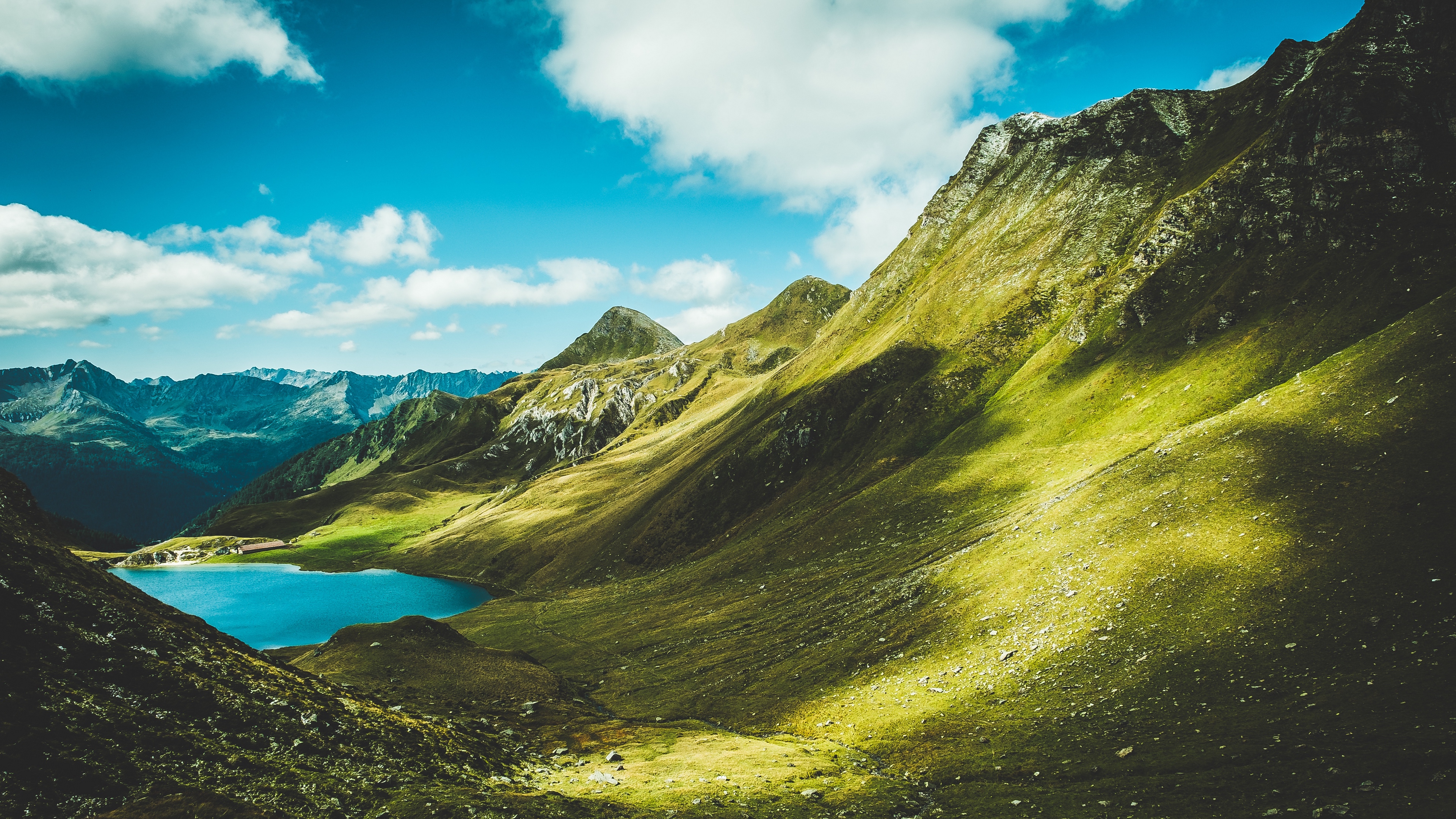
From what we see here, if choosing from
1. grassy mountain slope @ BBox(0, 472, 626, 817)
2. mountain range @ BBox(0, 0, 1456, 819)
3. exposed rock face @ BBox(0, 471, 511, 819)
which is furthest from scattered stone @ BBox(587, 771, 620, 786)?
exposed rock face @ BBox(0, 471, 511, 819)

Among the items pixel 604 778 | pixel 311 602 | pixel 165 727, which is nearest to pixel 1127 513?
pixel 604 778

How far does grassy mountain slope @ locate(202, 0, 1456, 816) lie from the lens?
1063 inches

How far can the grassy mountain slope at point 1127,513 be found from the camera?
27.0 metres

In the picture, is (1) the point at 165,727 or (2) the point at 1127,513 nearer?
(1) the point at 165,727

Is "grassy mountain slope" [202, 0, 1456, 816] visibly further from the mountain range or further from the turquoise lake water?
the turquoise lake water

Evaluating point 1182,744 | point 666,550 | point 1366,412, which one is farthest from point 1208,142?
point 1182,744

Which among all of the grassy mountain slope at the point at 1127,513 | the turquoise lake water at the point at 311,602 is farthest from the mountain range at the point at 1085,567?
the turquoise lake water at the point at 311,602

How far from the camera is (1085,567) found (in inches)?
1788

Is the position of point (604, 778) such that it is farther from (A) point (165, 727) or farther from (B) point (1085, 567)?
(B) point (1085, 567)

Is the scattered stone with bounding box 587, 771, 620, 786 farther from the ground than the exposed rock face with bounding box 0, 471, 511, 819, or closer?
closer

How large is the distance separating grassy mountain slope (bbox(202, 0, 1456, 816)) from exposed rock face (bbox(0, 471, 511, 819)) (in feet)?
51.7

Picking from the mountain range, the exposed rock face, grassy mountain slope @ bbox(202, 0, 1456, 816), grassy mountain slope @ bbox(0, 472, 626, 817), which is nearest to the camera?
grassy mountain slope @ bbox(0, 472, 626, 817)

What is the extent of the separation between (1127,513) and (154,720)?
200 feet

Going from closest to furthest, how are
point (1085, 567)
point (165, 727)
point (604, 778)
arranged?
point (165, 727), point (604, 778), point (1085, 567)
